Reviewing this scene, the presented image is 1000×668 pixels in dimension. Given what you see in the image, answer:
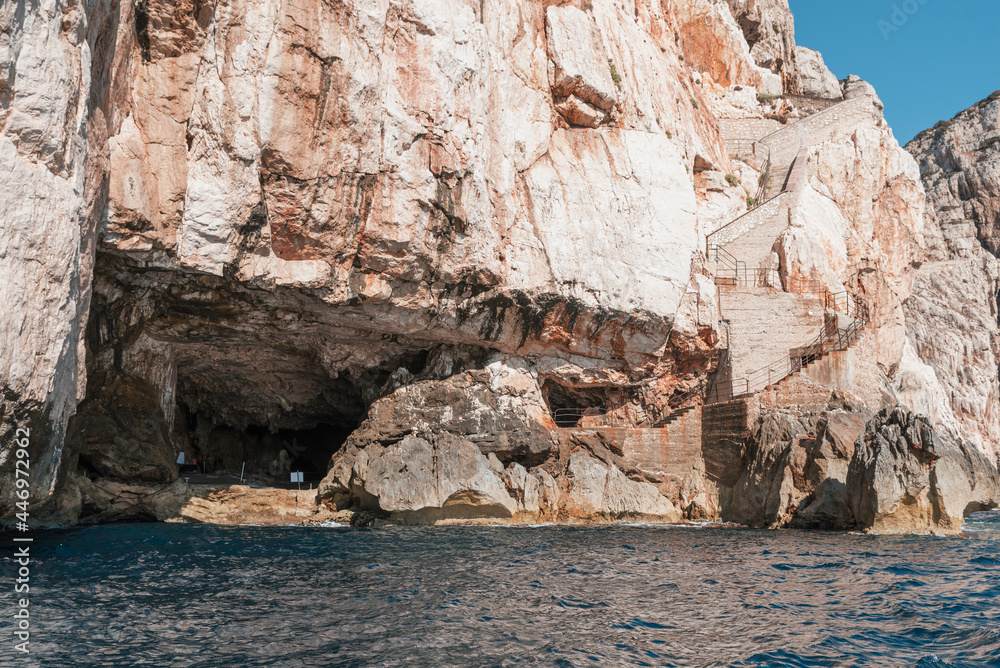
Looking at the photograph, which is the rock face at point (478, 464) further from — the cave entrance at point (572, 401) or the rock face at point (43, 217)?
the rock face at point (43, 217)

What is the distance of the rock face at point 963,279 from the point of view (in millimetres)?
35219

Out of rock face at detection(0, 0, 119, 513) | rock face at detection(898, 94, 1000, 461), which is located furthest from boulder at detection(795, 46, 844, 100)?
rock face at detection(0, 0, 119, 513)

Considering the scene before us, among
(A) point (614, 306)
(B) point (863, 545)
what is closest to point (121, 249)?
(A) point (614, 306)

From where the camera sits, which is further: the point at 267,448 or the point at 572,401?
the point at 267,448

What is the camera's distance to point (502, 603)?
319 inches

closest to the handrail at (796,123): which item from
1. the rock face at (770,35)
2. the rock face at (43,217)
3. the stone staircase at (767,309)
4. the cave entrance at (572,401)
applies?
the stone staircase at (767,309)

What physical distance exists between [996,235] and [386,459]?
39020 millimetres

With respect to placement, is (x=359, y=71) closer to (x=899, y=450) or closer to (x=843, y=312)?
(x=899, y=450)

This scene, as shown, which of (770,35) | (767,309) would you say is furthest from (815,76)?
(767,309)

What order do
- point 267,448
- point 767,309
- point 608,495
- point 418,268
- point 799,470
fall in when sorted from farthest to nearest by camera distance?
point 267,448 < point 767,309 < point 608,495 < point 418,268 < point 799,470

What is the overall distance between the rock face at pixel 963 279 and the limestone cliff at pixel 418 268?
13443 millimetres

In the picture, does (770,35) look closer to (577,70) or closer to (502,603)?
(577,70)

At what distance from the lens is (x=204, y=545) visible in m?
12.3

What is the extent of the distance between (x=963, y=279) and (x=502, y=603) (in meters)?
38.9
